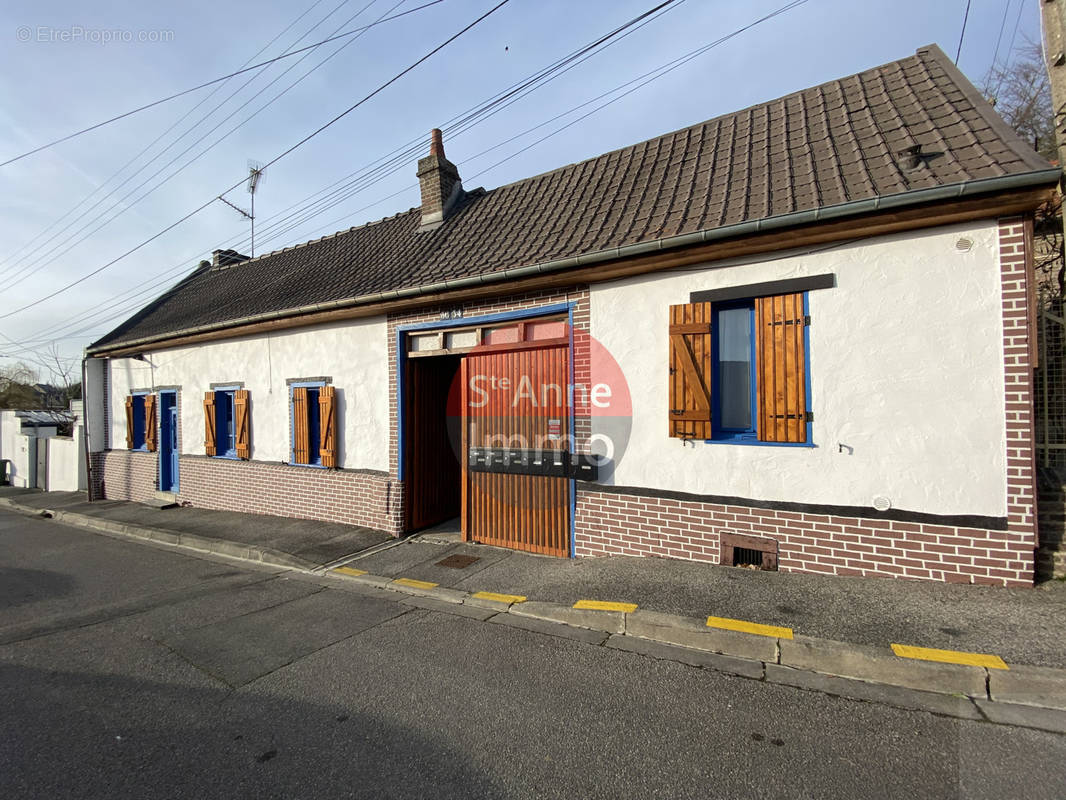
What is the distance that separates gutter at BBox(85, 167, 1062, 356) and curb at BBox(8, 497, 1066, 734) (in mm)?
3295

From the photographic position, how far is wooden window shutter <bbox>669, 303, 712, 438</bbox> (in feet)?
16.2

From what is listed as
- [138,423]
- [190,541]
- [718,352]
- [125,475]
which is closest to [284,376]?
[190,541]

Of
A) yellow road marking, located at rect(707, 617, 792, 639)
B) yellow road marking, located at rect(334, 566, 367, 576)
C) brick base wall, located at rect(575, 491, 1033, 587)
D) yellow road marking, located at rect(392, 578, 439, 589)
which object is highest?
brick base wall, located at rect(575, 491, 1033, 587)

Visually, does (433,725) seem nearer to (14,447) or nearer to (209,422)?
(209,422)

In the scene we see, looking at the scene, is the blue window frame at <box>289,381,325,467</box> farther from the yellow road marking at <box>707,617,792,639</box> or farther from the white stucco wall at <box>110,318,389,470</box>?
the yellow road marking at <box>707,617,792,639</box>

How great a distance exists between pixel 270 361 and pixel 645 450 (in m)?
7.14

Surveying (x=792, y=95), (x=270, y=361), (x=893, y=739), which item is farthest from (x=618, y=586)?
(x=270, y=361)

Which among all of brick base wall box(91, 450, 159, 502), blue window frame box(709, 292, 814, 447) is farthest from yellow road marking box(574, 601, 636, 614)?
brick base wall box(91, 450, 159, 502)

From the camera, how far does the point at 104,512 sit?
1078 cm

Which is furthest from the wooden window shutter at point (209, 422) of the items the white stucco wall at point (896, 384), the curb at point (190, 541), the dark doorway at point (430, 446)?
the white stucco wall at point (896, 384)

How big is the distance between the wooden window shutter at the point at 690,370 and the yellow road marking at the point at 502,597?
7.25 ft

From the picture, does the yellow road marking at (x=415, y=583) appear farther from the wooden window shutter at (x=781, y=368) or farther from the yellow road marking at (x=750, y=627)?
the wooden window shutter at (x=781, y=368)

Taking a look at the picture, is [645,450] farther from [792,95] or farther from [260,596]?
[792,95]

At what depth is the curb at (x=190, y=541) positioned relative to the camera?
21.5ft
